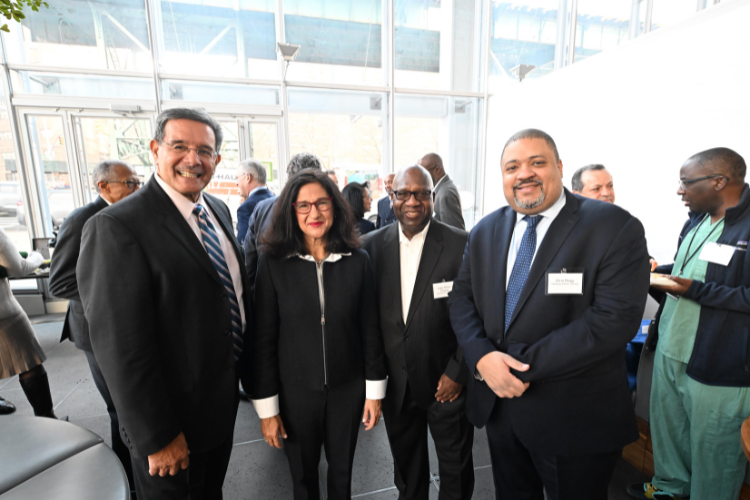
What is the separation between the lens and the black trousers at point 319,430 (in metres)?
1.58

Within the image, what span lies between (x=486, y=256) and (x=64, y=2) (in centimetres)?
724

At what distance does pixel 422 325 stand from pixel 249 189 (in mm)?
2720

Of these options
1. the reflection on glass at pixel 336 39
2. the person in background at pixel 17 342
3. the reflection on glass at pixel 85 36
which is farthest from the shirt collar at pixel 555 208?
the reflection on glass at pixel 85 36

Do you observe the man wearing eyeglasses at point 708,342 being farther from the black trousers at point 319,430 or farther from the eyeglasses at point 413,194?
the black trousers at point 319,430

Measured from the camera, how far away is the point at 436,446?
1.86m

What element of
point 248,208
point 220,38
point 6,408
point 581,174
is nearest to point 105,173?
point 248,208

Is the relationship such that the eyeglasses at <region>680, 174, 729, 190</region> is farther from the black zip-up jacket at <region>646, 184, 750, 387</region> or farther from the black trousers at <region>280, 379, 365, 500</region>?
the black trousers at <region>280, 379, 365, 500</region>

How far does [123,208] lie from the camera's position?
1.22m

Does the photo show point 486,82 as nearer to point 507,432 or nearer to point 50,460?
point 507,432

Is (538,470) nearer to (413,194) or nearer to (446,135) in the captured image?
(413,194)

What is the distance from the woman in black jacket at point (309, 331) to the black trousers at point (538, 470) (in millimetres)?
616

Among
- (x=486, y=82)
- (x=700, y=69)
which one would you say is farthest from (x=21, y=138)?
(x=700, y=69)

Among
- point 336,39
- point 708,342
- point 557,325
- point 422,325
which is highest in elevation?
point 336,39

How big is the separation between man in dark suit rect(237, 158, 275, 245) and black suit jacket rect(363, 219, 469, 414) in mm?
2105
